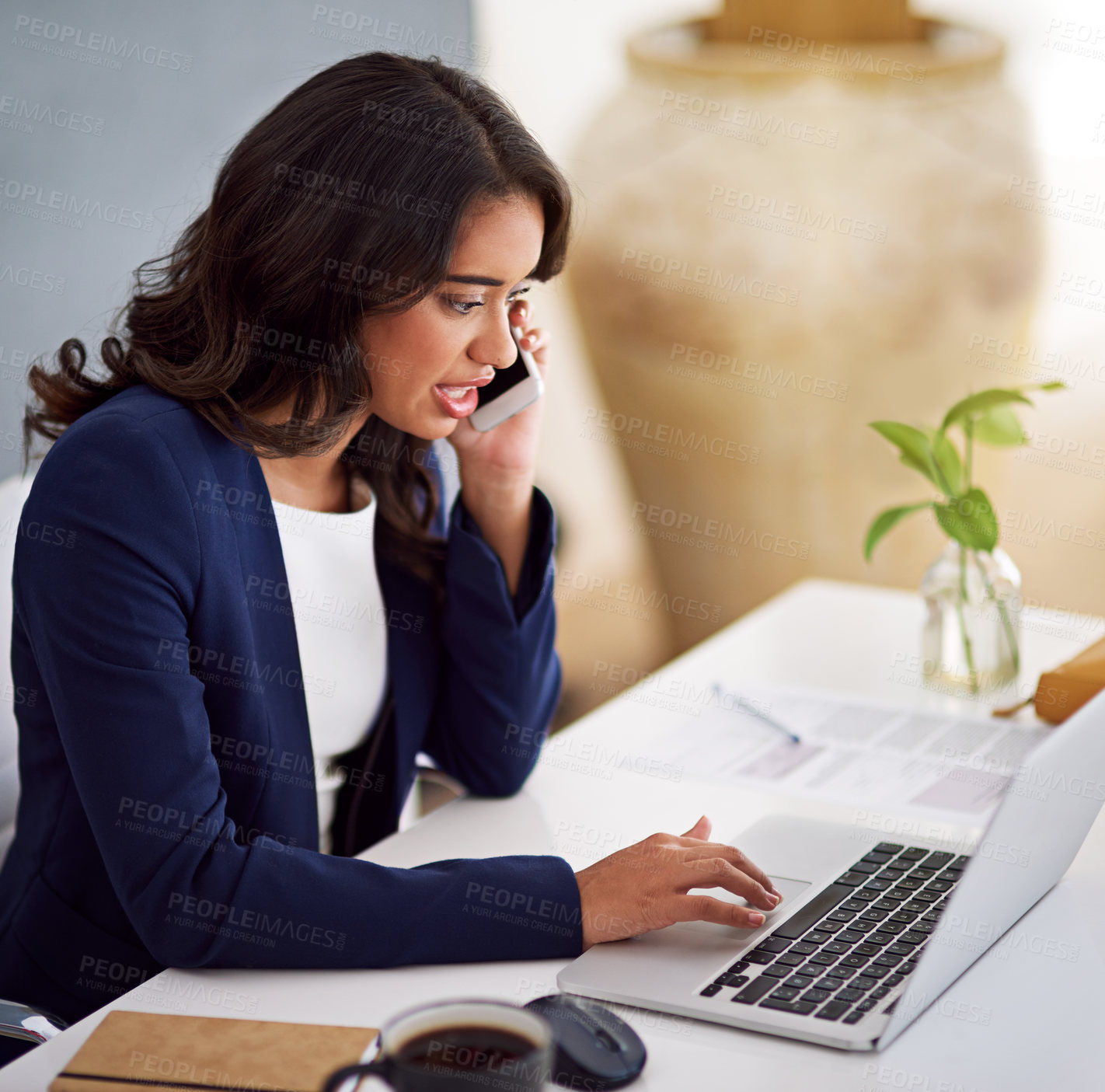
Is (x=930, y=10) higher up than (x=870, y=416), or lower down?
higher up

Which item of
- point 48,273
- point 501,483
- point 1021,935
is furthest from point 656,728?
point 48,273

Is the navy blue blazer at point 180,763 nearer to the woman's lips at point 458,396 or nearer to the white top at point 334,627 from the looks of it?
the white top at point 334,627

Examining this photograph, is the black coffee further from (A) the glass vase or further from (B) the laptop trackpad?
(A) the glass vase

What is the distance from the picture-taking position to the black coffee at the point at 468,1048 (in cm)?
63

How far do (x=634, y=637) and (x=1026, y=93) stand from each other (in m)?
1.52

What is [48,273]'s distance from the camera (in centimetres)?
180

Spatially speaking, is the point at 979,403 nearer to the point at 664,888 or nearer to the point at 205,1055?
the point at 664,888

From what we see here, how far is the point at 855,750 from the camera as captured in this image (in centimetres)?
137

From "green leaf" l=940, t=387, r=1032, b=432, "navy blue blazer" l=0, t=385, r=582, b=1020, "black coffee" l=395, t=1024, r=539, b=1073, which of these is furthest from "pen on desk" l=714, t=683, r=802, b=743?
"black coffee" l=395, t=1024, r=539, b=1073

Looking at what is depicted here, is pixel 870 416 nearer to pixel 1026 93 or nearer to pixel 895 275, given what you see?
pixel 895 275

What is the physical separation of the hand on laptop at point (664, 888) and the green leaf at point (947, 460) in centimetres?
67

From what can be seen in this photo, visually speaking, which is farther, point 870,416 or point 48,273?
point 870,416

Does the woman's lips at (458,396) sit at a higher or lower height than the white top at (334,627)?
higher

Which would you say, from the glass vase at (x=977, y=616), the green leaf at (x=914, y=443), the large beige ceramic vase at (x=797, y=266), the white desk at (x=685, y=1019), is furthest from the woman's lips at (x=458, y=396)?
the large beige ceramic vase at (x=797, y=266)
